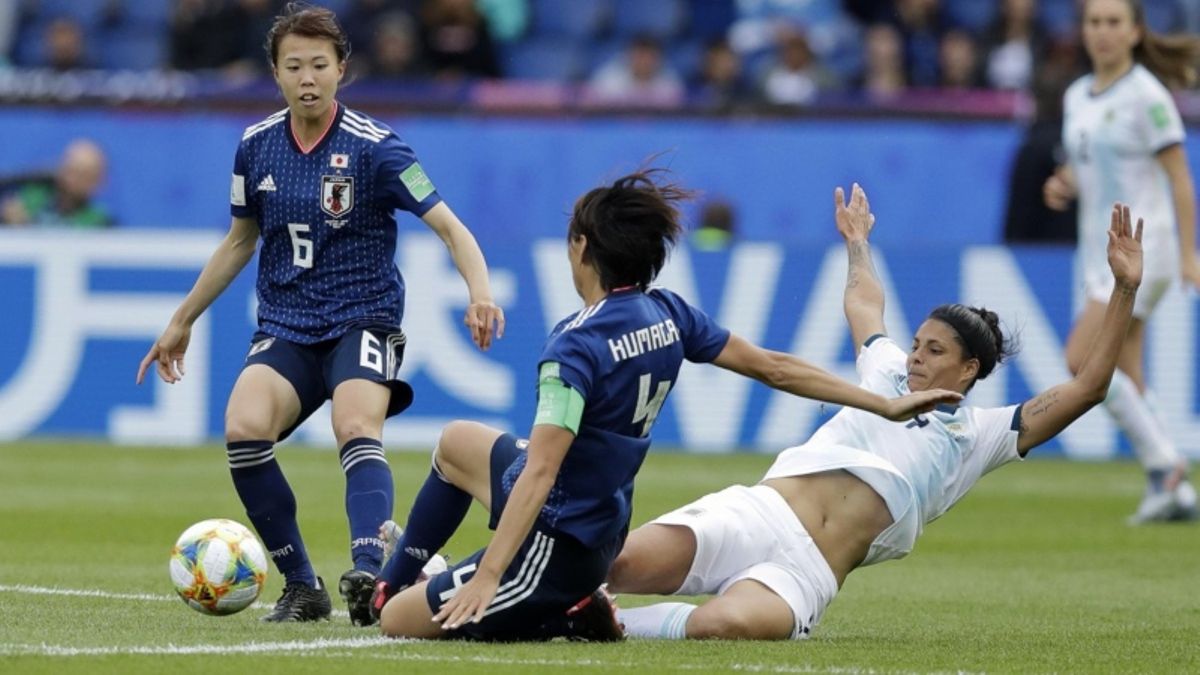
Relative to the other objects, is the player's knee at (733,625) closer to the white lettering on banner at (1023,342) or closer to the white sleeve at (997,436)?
the white sleeve at (997,436)

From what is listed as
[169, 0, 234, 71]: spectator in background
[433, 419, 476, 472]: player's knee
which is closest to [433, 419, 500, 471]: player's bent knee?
[433, 419, 476, 472]: player's knee

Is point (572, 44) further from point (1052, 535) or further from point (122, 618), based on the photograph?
point (122, 618)

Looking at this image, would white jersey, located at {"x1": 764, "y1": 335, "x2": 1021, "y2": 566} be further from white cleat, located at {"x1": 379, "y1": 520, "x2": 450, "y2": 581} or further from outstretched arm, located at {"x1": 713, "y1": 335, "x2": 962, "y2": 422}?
white cleat, located at {"x1": 379, "y1": 520, "x2": 450, "y2": 581}

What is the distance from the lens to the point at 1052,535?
Answer: 440 inches

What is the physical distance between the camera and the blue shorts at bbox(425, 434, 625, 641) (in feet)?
20.4

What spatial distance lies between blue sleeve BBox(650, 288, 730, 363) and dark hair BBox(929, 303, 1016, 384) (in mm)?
1049

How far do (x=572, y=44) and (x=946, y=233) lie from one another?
411 centimetres

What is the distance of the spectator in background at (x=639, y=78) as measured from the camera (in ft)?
55.5

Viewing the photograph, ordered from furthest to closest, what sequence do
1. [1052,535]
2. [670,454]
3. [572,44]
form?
1. [572,44]
2. [670,454]
3. [1052,535]

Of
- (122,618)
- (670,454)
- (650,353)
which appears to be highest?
(650,353)

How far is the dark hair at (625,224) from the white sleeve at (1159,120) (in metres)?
5.87

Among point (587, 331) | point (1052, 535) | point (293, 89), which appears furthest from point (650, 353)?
point (1052, 535)

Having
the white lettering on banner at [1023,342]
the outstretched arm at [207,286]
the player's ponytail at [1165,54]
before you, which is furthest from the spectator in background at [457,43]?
the outstretched arm at [207,286]

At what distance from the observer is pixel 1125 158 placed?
11.6m
